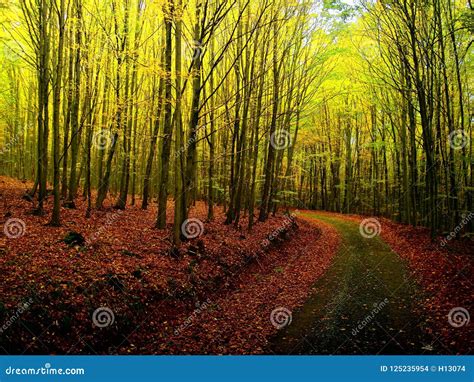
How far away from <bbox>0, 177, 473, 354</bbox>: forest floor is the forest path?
3cm

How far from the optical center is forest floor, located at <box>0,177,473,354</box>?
19.5ft

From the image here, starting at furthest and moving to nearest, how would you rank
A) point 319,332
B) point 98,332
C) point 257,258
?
1. point 257,258
2. point 319,332
3. point 98,332

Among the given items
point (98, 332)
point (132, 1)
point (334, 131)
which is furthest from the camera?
point (334, 131)

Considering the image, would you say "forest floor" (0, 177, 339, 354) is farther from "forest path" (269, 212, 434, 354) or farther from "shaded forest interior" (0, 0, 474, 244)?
"shaded forest interior" (0, 0, 474, 244)

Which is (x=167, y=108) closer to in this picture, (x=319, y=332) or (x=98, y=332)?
(x=98, y=332)

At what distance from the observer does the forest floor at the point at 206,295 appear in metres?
5.93

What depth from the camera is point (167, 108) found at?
11500 mm

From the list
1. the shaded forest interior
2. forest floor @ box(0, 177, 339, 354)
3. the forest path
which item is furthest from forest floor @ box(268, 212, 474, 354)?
the shaded forest interior

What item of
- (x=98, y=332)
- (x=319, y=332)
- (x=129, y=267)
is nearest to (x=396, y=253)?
(x=319, y=332)

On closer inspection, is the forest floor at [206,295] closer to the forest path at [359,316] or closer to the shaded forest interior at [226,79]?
the forest path at [359,316]

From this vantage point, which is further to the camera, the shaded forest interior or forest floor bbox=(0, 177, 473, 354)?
the shaded forest interior

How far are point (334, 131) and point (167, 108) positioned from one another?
961 inches

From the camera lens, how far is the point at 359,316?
7371 millimetres

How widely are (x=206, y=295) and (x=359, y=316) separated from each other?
155 inches
